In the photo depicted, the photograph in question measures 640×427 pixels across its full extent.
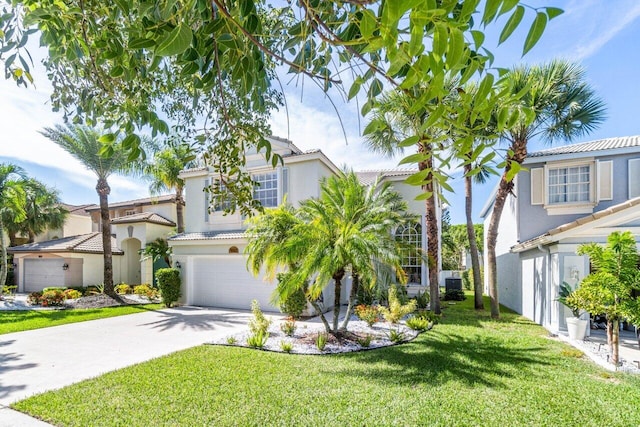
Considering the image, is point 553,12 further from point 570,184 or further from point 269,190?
point 269,190

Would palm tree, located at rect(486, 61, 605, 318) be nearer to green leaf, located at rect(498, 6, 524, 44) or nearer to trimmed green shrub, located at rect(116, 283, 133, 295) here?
green leaf, located at rect(498, 6, 524, 44)

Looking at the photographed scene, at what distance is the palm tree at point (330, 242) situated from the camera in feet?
29.2

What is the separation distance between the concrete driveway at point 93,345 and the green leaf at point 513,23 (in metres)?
8.80

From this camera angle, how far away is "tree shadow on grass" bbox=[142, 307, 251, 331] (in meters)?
12.4

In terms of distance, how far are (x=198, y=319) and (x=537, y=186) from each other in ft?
50.4

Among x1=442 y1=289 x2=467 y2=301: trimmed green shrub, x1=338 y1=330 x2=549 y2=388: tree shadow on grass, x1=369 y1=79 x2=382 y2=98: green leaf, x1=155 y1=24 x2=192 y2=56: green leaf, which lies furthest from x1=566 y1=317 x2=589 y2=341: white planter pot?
x1=155 y1=24 x2=192 y2=56: green leaf

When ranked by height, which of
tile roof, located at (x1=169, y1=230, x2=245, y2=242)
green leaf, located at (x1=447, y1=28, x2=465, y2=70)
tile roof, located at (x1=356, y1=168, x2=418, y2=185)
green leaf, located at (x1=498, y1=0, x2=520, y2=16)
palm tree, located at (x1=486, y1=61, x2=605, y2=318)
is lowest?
tile roof, located at (x1=169, y1=230, x2=245, y2=242)

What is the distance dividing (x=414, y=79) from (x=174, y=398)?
265 inches

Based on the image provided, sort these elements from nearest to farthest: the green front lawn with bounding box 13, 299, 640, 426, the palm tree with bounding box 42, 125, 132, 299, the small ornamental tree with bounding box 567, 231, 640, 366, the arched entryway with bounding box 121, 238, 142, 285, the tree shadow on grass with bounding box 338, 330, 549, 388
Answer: the green front lawn with bounding box 13, 299, 640, 426 → the tree shadow on grass with bounding box 338, 330, 549, 388 → the small ornamental tree with bounding box 567, 231, 640, 366 → the palm tree with bounding box 42, 125, 132, 299 → the arched entryway with bounding box 121, 238, 142, 285

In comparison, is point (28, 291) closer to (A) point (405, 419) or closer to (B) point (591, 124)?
(A) point (405, 419)

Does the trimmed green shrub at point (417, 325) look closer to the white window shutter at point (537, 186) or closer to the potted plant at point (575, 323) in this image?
the potted plant at point (575, 323)

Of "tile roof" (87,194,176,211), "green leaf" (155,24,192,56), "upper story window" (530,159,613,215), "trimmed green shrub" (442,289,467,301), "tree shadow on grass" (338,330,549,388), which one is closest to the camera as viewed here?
"green leaf" (155,24,192,56)

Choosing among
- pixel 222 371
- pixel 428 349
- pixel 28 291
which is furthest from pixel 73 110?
pixel 28 291

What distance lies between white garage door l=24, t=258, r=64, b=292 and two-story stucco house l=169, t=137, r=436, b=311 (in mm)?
11993
